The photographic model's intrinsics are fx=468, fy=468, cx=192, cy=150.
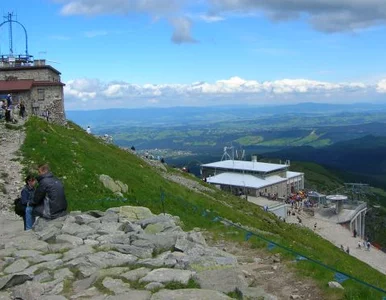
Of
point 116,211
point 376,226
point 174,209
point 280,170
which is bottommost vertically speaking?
point 376,226

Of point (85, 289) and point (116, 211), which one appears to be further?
point (116, 211)

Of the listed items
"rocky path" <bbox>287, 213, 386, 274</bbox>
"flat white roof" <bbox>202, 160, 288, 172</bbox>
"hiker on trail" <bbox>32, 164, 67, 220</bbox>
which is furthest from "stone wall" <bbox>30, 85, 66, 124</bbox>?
"flat white roof" <bbox>202, 160, 288, 172</bbox>

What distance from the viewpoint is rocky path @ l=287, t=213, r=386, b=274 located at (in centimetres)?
4909

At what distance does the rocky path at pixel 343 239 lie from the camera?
161 feet

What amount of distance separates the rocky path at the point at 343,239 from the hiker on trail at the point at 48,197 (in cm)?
3716

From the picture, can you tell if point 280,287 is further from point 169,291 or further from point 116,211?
point 116,211

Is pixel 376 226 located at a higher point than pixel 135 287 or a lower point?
lower

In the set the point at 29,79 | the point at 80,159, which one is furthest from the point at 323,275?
the point at 29,79

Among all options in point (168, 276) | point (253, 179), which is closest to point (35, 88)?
point (253, 179)

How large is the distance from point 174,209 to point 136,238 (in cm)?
1194

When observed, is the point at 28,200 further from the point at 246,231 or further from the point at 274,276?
the point at 274,276

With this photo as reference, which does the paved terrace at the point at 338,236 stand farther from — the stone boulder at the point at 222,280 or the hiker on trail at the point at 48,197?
the stone boulder at the point at 222,280

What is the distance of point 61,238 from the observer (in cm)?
1364

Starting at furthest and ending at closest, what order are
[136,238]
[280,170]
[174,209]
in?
[280,170]
[174,209]
[136,238]
